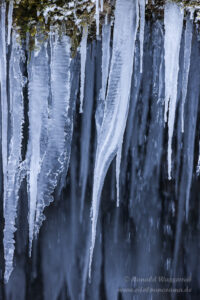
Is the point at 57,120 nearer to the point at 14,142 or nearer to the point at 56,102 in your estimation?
the point at 56,102

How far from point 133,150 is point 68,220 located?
2.02ft

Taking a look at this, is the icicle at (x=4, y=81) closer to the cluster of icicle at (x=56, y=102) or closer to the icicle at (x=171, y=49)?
the cluster of icicle at (x=56, y=102)

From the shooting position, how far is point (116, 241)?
6.66 feet

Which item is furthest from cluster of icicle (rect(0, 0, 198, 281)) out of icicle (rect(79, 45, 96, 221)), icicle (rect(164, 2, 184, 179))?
icicle (rect(79, 45, 96, 221))

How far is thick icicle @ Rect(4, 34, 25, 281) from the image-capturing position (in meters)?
1.72

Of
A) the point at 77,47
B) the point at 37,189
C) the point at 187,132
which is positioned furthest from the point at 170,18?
the point at 37,189

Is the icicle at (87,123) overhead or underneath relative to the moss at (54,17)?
underneath

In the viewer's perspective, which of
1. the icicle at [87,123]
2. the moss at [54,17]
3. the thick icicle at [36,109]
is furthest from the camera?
the icicle at [87,123]

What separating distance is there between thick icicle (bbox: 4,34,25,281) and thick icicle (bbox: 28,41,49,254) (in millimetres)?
63

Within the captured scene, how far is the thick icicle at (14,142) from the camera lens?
172cm

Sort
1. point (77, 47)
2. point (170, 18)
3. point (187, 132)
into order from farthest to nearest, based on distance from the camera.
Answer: point (187, 132) → point (77, 47) → point (170, 18)

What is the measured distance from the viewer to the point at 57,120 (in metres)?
1.72

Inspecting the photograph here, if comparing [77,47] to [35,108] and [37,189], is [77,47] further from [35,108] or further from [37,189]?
[37,189]

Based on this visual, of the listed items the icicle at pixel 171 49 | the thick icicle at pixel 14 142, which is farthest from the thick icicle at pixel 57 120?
the icicle at pixel 171 49
